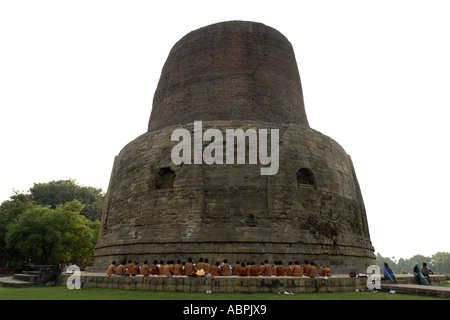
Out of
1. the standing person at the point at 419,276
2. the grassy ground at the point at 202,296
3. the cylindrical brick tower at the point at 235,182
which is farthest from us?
the cylindrical brick tower at the point at 235,182

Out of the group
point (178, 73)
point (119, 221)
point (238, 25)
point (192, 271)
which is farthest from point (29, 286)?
point (238, 25)

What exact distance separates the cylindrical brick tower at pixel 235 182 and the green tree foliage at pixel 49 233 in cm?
836

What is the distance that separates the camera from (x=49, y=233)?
63.0 feet

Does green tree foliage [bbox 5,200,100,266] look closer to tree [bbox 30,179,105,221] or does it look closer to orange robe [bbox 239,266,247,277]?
tree [bbox 30,179,105,221]

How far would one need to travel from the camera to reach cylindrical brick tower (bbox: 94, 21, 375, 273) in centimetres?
1027

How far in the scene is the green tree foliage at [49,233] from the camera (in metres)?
18.8

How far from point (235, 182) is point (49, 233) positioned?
48.4 feet

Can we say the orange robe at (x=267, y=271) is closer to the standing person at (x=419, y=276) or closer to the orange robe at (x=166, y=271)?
the orange robe at (x=166, y=271)

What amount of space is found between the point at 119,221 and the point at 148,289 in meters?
5.39

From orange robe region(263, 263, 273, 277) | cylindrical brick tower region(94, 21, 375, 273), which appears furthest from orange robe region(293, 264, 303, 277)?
cylindrical brick tower region(94, 21, 375, 273)

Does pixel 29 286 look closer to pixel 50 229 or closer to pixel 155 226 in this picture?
pixel 155 226

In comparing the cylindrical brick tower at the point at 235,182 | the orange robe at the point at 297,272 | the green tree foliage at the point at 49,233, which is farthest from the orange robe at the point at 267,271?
the green tree foliage at the point at 49,233

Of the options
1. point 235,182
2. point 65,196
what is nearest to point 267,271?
point 235,182

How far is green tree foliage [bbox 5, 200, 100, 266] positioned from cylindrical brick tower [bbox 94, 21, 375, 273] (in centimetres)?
836
